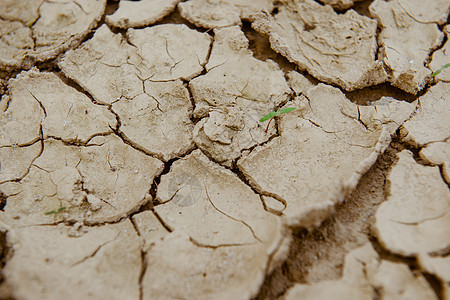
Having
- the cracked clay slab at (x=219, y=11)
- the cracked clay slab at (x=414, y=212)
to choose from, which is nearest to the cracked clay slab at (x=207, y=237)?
the cracked clay slab at (x=414, y=212)

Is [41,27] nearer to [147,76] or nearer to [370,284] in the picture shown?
[147,76]

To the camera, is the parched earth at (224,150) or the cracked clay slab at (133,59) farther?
the cracked clay slab at (133,59)

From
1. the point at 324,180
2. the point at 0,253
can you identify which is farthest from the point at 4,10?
the point at 324,180

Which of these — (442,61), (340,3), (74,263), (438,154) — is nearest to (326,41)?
(340,3)

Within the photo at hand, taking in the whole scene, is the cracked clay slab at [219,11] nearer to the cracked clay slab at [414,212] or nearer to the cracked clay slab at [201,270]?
the cracked clay slab at [414,212]

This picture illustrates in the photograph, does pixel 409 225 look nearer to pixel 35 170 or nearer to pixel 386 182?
pixel 386 182

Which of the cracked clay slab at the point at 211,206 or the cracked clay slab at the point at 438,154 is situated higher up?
the cracked clay slab at the point at 438,154
